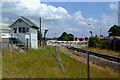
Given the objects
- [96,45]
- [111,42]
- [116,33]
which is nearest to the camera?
[111,42]

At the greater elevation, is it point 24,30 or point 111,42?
point 24,30

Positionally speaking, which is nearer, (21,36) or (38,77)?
(38,77)

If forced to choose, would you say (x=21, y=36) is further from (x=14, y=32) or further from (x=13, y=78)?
(x=13, y=78)

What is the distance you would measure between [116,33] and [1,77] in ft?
281

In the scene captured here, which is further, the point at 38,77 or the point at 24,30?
the point at 24,30

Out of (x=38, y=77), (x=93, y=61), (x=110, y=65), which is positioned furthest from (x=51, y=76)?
(x=93, y=61)

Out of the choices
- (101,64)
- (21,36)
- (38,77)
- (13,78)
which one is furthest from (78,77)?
(21,36)

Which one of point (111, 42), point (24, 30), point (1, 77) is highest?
point (24, 30)

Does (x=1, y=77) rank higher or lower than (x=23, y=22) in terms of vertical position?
lower

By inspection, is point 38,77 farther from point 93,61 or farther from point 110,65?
point 93,61

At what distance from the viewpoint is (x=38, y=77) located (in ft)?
21.9

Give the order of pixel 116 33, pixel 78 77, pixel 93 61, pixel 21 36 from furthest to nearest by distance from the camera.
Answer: pixel 116 33
pixel 21 36
pixel 93 61
pixel 78 77

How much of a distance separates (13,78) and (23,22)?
23.6 m

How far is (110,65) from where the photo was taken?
31.6 feet
